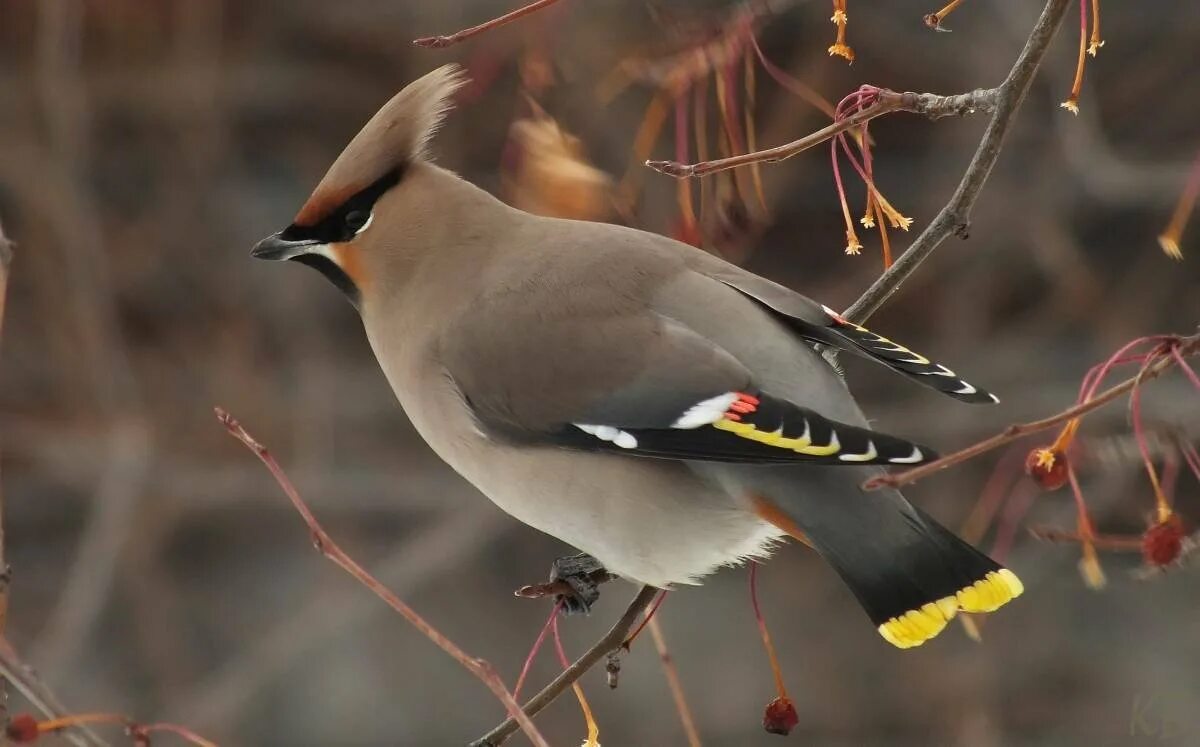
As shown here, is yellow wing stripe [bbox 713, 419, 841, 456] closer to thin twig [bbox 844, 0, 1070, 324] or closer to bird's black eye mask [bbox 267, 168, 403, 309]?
thin twig [bbox 844, 0, 1070, 324]

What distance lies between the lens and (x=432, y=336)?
2.02m

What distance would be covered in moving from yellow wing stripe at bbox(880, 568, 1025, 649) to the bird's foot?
17.6 inches

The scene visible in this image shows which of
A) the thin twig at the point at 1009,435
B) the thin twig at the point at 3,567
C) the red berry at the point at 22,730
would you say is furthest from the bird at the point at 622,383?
the red berry at the point at 22,730

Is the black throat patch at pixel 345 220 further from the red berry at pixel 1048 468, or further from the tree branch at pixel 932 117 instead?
the red berry at pixel 1048 468

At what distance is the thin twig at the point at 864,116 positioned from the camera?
1359mm

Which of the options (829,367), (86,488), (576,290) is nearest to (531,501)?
(576,290)

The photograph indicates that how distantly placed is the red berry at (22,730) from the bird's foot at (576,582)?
685 mm

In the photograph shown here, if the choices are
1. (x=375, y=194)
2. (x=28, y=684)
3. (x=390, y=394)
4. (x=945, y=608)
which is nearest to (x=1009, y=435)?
(x=945, y=608)

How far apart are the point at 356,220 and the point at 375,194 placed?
4 centimetres

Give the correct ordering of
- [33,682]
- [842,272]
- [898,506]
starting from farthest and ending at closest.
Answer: [842,272] < [898,506] < [33,682]

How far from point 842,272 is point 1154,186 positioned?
849mm

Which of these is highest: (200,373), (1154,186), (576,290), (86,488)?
(576,290)

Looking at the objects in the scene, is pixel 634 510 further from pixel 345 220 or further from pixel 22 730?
pixel 22 730

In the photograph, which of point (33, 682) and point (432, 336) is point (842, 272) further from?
point (33, 682)
